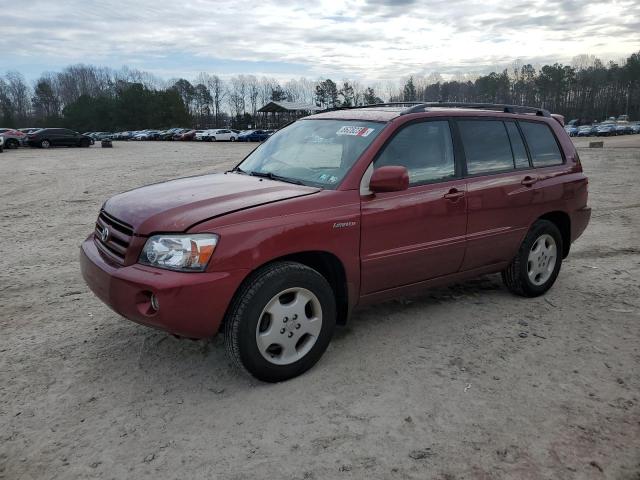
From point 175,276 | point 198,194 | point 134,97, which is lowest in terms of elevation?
point 175,276

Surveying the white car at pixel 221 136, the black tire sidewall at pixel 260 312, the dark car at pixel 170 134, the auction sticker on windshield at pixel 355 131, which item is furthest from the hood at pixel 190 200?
the dark car at pixel 170 134

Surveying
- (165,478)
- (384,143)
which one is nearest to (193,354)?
Answer: (165,478)

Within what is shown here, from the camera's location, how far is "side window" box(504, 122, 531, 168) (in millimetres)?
4852

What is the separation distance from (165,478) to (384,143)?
8.69ft

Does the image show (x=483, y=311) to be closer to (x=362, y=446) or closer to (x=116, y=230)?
(x=362, y=446)

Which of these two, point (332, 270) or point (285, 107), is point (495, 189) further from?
point (285, 107)

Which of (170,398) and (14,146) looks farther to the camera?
(14,146)

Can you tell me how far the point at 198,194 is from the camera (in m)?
3.67

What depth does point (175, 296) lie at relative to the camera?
302 cm

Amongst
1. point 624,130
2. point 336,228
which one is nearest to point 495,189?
point 336,228

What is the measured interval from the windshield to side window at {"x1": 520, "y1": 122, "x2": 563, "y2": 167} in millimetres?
1905

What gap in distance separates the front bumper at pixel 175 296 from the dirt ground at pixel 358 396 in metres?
0.55

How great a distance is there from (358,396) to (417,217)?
4.78 feet

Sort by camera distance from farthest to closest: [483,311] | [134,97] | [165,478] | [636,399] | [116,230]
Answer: [134,97] < [483,311] < [116,230] < [636,399] < [165,478]
